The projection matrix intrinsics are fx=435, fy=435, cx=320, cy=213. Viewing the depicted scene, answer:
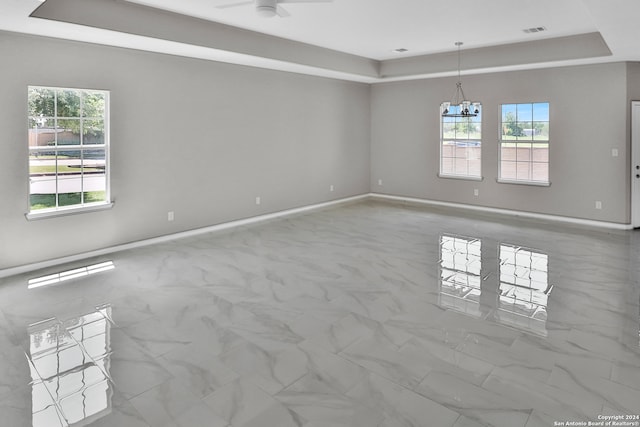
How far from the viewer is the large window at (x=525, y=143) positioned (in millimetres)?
7258

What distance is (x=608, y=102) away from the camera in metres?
6.53

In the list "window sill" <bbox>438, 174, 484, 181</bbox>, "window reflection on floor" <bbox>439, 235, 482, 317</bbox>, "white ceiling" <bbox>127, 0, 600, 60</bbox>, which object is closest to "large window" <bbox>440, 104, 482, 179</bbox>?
"window sill" <bbox>438, 174, 484, 181</bbox>

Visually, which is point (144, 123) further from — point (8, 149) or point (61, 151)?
point (8, 149)

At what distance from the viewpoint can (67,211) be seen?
5.02 meters

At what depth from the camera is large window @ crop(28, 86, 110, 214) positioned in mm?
4781

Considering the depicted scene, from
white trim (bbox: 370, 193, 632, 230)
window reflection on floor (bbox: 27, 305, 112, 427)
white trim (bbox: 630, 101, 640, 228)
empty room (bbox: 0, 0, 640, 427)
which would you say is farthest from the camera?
white trim (bbox: 370, 193, 632, 230)

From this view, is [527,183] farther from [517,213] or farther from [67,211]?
[67,211]

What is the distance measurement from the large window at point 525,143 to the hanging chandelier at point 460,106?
645 mm

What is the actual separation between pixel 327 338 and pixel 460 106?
15.8ft

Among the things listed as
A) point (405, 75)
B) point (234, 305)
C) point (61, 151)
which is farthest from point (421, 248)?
point (61, 151)

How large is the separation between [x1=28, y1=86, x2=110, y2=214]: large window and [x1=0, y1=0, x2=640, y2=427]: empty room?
2cm

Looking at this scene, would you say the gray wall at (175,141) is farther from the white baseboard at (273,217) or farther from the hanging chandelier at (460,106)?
the hanging chandelier at (460,106)

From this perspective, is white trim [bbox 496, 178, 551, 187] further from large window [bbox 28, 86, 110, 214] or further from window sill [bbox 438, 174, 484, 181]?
large window [bbox 28, 86, 110, 214]

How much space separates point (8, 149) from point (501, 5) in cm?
544
